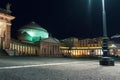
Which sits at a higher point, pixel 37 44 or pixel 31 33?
pixel 31 33

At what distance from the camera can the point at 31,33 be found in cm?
7838

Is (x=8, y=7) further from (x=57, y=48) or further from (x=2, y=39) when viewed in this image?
(x=57, y=48)

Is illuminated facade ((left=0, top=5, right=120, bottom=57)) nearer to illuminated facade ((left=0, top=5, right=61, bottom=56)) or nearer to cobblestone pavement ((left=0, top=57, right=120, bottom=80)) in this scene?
illuminated facade ((left=0, top=5, right=61, bottom=56))

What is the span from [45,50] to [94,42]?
39828 millimetres

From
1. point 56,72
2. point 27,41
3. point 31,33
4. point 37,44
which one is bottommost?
point 56,72

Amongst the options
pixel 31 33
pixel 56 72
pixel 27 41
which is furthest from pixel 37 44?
pixel 56 72

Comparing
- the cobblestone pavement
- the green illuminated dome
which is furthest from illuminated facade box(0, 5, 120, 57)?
the cobblestone pavement

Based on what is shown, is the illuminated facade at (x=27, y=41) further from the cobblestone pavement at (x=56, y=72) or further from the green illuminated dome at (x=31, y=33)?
the cobblestone pavement at (x=56, y=72)

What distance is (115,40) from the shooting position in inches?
4156

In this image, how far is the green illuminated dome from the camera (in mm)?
75000

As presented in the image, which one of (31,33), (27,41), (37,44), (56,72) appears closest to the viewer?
(56,72)

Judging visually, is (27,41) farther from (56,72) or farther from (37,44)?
(56,72)

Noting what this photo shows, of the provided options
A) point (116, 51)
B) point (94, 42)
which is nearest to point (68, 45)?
point (94, 42)

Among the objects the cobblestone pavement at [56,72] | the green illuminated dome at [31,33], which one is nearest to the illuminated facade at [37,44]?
the green illuminated dome at [31,33]
